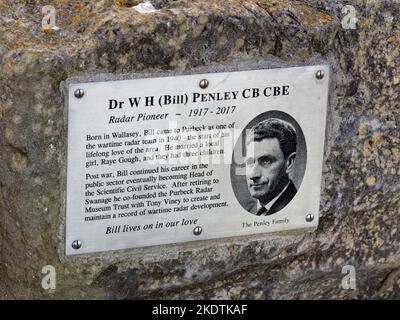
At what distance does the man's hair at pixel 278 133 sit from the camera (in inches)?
97.9

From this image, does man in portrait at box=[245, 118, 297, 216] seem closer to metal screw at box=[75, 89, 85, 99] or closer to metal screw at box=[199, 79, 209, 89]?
metal screw at box=[199, 79, 209, 89]

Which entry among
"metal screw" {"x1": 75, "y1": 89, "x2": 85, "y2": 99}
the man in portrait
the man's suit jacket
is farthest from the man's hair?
"metal screw" {"x1": 75, "y1": 89, "x2": 85, "y2": 99}

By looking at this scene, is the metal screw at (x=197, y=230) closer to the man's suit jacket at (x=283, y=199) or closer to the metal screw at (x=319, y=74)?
the man's suit jacket at (x=283, y=199)

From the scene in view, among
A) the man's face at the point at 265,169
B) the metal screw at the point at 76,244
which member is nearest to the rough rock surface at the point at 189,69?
the metal screw at the point at 76,244

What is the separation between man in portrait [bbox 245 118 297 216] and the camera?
98.3 inches

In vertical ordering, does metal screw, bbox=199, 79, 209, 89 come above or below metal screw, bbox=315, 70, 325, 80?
below

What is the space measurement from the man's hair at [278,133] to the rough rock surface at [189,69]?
0.13 m

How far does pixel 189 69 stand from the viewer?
7.78 feet

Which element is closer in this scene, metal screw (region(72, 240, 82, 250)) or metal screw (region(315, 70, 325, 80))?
metal screw (region(72, 240, 82, 250))

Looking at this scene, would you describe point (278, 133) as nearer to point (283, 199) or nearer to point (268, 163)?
point (268, 163)

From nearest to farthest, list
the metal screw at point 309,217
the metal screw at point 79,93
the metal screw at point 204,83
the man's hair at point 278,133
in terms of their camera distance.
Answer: the metal screw at point 79,93 → the metal screw at point 204,83 → the man's hair at point 278,133 → the metal screw at point 309,217

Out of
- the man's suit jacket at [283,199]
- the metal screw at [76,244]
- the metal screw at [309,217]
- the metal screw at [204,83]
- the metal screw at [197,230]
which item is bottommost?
the metal screw at [76,244]
